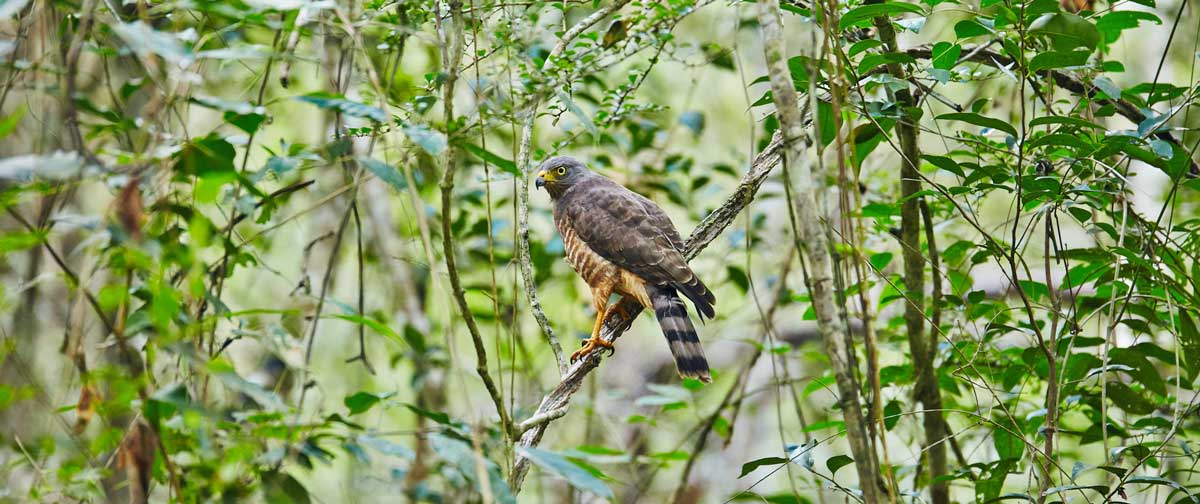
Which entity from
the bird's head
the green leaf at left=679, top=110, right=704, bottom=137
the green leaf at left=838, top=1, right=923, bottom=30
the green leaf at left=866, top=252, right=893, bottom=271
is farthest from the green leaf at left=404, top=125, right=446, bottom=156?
the green leaf at left=679, top=110, right=704, bottom=137

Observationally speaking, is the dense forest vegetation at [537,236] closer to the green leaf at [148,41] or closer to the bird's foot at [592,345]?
the green leaf at [148,41]

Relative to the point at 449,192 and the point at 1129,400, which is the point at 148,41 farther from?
the point at 1129,400

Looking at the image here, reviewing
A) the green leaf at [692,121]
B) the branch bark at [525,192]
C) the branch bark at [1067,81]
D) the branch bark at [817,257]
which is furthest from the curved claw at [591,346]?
the branch bark at [817,257]

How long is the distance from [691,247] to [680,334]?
1.24 ft

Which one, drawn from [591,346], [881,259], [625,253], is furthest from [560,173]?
→ [881,259]

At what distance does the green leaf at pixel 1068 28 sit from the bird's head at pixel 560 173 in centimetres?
290

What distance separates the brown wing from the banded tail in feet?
0.21

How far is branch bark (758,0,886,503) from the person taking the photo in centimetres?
198

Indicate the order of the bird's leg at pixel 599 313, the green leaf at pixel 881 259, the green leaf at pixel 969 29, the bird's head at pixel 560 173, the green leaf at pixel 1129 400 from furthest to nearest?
the bird's head at pixel 560 173 < the bird's leg at pixel 599 313 < the green leaf at pixel 881 259 < the green leaf at pixel 1129 400 < the green leaf at pixel 969 29

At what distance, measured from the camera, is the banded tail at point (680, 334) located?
3740mm

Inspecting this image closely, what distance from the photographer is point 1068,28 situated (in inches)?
92.2

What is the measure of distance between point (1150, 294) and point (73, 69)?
3.04 m

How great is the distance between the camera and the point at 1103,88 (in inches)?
108

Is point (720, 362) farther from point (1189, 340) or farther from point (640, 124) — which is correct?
point (1189, 340)
